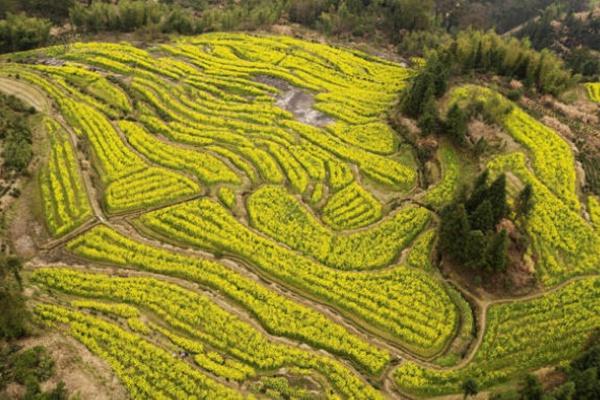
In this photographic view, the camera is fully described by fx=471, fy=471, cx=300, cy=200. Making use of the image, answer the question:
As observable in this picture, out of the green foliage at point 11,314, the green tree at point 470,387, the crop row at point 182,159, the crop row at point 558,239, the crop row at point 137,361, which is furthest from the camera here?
the crop row at point 182,159

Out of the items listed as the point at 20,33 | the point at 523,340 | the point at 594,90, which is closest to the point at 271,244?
the point at 523,340

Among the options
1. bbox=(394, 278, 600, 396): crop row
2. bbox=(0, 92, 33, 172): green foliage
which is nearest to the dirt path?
bbox=(0, 92, 33, 172): green foliage

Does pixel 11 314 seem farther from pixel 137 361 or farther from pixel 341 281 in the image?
pixel 341 281

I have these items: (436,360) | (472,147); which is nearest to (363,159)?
(472,147)

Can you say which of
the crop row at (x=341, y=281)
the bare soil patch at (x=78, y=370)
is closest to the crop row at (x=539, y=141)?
the crop row at (x=341, y=281)

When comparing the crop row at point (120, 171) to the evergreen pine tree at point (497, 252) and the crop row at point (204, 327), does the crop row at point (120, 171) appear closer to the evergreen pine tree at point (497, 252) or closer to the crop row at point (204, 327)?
the crop row at point (204, 327)

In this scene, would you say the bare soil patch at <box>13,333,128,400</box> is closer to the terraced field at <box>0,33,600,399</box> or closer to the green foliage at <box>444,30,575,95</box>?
the terraced field at <box>0,33,600,399</box>
